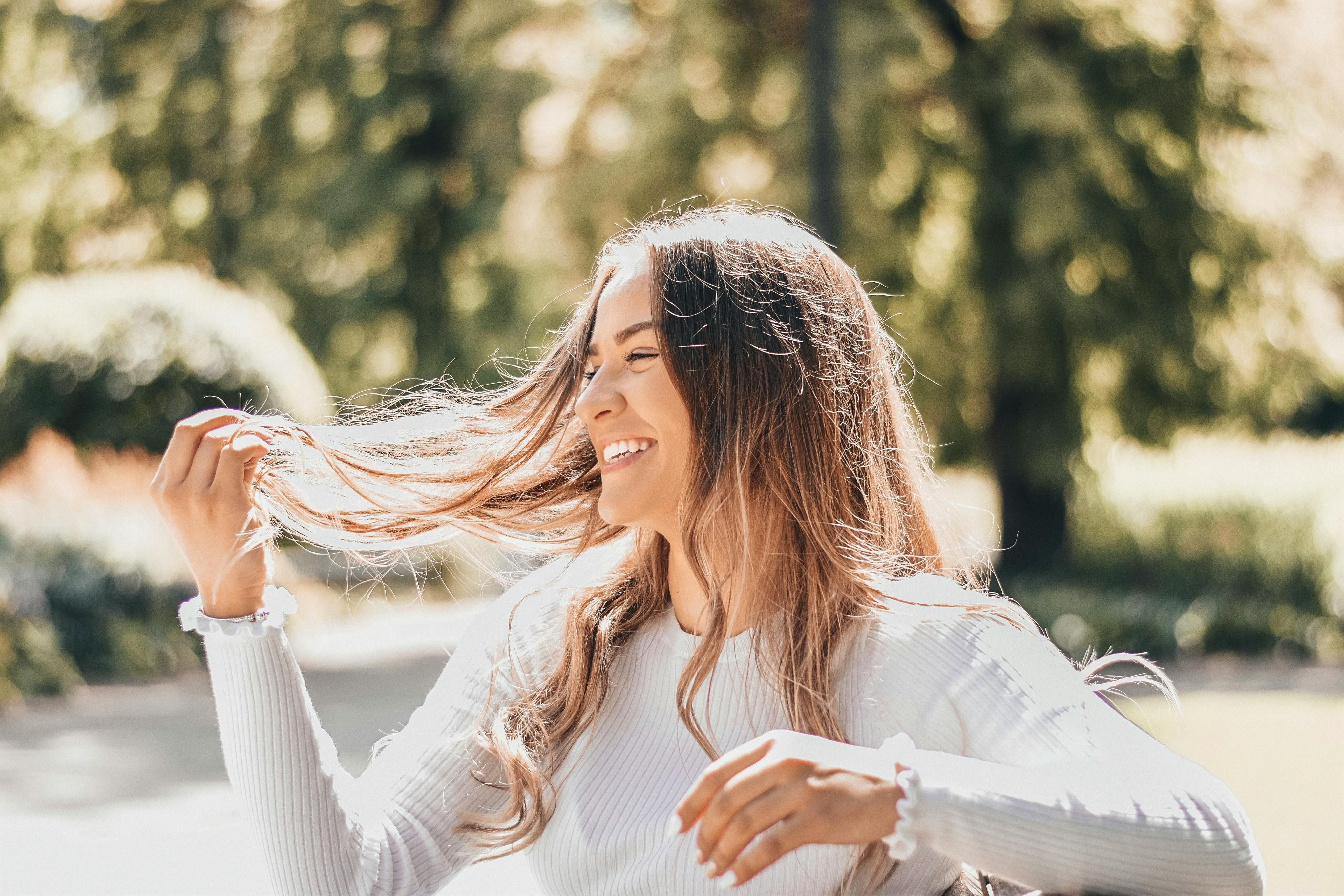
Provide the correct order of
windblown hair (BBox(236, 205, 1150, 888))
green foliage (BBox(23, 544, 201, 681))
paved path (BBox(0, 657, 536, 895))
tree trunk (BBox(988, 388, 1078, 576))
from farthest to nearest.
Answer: tree trunk (BBox(988, 388, 1078, 576)) < green foliage (BBox(23, 544, 201, 681)) < paved path (BBox(0, 657, 536, 895)) < windblown hair (BBox(236, 205, 1150, 888))

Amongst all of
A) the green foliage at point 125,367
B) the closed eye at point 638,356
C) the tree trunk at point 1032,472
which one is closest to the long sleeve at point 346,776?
the closed eye at point 638,356

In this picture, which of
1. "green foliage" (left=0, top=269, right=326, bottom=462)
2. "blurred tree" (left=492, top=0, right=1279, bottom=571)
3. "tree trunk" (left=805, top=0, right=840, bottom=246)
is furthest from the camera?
"blurred tree" (left=492, top=0, right=1279, bottom=571)

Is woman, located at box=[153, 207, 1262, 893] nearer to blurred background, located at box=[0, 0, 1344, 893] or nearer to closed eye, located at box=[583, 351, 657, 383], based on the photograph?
closed eye, located at box=[583, 351, 657, 383]

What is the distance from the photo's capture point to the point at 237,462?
6.32 ft

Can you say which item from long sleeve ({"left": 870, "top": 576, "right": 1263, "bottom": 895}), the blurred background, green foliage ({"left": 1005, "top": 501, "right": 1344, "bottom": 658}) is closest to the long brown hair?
long sleeve ({"left": 870, "top": 576, "right": 1263, "bottom": 895})

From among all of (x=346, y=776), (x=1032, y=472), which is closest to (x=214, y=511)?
(x=346, y=776)

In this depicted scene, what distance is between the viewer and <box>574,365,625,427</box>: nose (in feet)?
6.77

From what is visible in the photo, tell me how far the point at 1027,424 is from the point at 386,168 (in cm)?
990

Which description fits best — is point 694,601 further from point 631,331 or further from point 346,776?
point 346,776

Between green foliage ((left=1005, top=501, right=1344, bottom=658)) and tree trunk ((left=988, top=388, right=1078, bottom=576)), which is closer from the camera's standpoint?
green foliage ((left=1005, top=501, right=1344, bottom=658))

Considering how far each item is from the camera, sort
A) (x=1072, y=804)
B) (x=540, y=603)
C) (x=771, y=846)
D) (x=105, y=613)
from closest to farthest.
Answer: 1. (x=771, y=846)
2. (x=1072, y=804)
3. (x=540, y=603)
4. (x=105, y=613)

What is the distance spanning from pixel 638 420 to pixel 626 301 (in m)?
0.19

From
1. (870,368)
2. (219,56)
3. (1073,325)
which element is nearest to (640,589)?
(870,368)

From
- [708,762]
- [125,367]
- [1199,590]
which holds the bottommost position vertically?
[1199,590]
